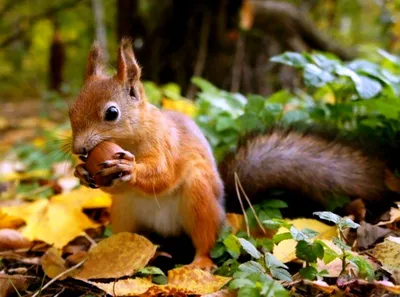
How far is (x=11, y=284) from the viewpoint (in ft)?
4.24

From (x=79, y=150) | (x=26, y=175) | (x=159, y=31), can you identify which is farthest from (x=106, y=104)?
(x=159, y=31)

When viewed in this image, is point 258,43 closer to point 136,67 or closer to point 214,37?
point 214,37

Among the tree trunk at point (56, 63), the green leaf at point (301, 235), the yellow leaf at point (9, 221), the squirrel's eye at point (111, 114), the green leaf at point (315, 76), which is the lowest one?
the tree trunk at point (56, 63)

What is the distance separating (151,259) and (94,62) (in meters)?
0.51

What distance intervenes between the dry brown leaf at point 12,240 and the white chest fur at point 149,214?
0.30 metres

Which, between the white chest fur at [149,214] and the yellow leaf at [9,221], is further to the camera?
the yellow leaf at [9,221]

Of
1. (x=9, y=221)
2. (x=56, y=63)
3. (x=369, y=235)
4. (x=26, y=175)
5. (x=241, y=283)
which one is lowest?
(x=56, y=63)

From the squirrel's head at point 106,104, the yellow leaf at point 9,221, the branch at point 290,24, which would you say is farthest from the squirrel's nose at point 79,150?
the branch at point 290,24

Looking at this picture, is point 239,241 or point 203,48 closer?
point 239,241

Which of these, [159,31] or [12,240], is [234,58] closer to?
[159,31]

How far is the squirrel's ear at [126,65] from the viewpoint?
1364mm

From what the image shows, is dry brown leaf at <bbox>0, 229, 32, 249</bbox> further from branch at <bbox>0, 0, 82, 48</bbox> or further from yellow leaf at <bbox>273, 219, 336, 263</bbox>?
branch at <bbox>0, 0, 82, 48</bbox>

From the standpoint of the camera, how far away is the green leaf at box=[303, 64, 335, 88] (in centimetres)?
170

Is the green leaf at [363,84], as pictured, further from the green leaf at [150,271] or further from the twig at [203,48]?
the twig at [203,48]
